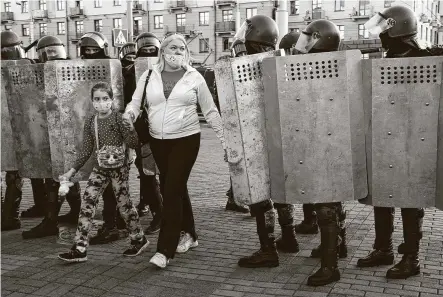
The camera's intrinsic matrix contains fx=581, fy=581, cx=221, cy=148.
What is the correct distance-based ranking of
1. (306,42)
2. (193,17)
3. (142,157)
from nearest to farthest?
1. (306,42)
2. (142,157)
3. (193,17)

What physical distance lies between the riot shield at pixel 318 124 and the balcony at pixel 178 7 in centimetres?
5547

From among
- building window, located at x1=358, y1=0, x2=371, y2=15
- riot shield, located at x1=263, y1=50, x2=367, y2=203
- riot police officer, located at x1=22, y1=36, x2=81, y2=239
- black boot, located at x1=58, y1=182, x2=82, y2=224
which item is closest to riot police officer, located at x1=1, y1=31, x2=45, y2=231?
black boot, located at x1=58, y1=182, x2=82, y2=224

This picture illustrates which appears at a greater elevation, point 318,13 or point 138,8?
point 138,8

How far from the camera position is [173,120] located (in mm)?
5090

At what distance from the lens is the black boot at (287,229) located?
541cm

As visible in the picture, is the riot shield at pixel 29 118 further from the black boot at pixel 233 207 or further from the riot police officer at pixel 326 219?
the riot police officer at pixel 326 219

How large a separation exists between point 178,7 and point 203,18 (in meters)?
2.72

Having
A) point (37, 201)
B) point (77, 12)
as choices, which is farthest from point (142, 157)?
point (77, 12)

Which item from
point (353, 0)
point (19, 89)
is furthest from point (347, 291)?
point (353, 0)

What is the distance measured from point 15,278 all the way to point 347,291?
2.71 m

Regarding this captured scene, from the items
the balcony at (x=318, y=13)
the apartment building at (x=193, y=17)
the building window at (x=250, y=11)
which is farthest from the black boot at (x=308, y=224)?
the balcony at (x=318, y=13)

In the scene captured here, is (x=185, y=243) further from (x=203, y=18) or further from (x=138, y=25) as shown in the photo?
(x=138, y=25)

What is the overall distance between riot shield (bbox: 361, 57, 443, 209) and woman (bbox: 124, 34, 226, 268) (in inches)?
52.6

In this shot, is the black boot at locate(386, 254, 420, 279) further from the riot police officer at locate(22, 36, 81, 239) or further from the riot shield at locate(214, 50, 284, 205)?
the riot police officer at locate(22, 36, 81, 239)
